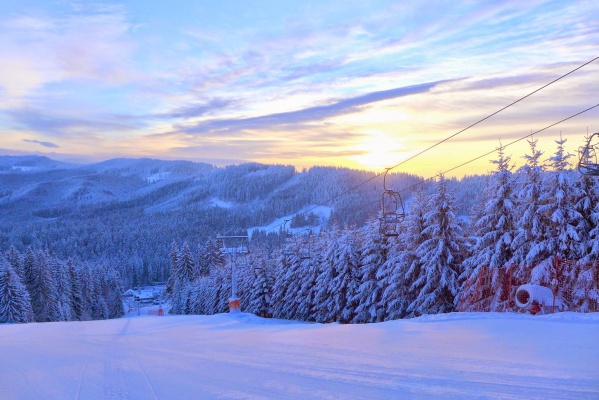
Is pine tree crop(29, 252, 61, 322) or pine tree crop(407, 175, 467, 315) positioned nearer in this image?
pine tree crop(407, 175, 467, 315)

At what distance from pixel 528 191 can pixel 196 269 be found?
72022 mm

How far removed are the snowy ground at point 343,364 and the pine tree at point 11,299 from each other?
1407 inches

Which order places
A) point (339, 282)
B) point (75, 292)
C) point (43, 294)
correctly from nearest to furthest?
point (339, 282)
point (43, 294)
point (75, 292)

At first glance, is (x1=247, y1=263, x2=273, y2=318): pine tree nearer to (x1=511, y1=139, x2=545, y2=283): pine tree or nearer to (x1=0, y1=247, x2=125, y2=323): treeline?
(x1=0, y1=247, x2=125, y2=323): treeline

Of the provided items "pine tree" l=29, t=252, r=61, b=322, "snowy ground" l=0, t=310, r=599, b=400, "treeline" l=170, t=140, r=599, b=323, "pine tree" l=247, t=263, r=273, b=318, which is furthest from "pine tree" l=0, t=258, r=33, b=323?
"snowy ground" l=0, t=310, r=599, b=400

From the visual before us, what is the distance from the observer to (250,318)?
90.4ft

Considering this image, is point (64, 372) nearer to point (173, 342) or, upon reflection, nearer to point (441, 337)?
point (173, 342)

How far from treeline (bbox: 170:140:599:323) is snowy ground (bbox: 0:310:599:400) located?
30.5ft

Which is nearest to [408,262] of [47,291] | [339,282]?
[339,282]

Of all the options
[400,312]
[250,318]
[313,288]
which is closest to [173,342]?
[250,318]

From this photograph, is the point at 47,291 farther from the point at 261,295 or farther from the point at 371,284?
the point at 371,284

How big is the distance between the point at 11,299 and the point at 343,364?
1915 inches

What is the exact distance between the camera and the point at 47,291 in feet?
197

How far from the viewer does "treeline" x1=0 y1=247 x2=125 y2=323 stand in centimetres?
4975
